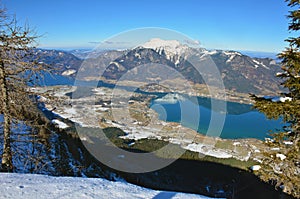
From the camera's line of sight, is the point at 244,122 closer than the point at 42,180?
No

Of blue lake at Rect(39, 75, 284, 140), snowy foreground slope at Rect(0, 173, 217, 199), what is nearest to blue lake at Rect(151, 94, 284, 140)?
blue lake at Rect(39, 75, 284, 140)

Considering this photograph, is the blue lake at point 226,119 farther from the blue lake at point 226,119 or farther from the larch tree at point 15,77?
the larch tree at point 15,77

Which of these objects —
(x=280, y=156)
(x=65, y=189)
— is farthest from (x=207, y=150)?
(x=65, y=189)

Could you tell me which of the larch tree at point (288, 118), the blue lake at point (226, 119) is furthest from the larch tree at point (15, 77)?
the blue lake at point (226, 119)

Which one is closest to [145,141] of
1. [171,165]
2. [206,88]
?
[171,165]

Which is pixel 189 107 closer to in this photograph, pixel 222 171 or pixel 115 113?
pixel 115 113

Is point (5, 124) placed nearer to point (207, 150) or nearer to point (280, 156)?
point (280, 156)
